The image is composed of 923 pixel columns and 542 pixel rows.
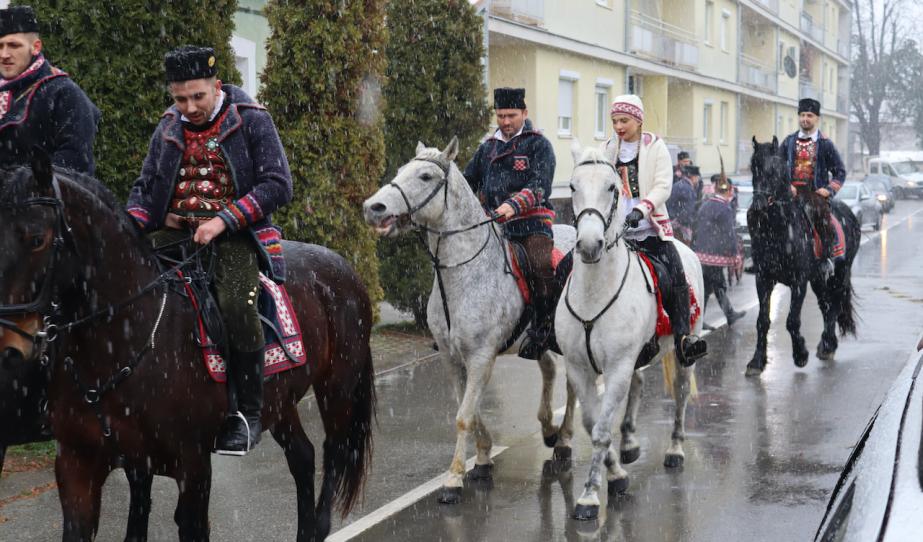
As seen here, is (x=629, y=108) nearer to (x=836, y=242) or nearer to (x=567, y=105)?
(x=836, y=242)

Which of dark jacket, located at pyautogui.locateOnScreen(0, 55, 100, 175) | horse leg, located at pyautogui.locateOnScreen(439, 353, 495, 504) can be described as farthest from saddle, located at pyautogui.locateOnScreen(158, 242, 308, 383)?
horse leg, located at pyautogui.locateOnScreen(439, 353, 495, 504)

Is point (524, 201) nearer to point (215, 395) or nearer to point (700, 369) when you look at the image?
point (215, 395)

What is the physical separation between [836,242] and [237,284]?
359 inches

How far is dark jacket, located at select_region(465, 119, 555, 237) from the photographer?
296 inches

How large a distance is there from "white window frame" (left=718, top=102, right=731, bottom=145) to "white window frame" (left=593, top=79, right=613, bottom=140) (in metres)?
15.6

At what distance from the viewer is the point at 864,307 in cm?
1652

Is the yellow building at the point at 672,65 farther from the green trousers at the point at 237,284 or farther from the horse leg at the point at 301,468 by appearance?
the green trousers at the point at 237,284

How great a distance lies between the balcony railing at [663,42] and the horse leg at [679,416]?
77.5ft

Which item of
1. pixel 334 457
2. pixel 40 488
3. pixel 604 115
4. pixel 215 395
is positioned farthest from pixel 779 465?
pixel 604 115

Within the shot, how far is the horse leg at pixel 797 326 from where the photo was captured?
1119 centimetres

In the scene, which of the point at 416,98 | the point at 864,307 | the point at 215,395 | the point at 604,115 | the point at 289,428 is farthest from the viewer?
the point at 604,115

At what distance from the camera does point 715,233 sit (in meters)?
15.3

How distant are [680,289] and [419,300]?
6401 mm

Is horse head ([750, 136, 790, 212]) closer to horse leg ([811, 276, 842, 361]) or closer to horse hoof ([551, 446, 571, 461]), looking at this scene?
horse leg ([811, 276, 842, 361])
